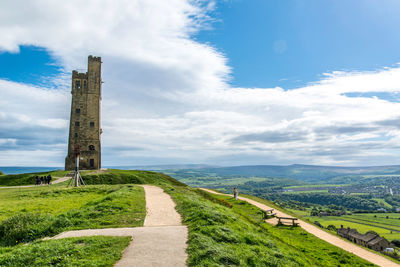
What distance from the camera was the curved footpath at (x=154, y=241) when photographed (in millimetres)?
8016

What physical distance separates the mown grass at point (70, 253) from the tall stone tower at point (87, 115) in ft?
160

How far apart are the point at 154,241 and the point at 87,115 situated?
53518 millimetres

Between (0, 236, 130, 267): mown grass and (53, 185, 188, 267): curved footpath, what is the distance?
495 millimetres

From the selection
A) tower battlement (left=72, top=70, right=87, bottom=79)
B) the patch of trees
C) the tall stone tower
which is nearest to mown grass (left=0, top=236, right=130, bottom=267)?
the tall stone tower

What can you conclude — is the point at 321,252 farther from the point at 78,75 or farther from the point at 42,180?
the point at 78,75

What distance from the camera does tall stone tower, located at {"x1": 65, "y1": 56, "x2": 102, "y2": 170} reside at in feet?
179

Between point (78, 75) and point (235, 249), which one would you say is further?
point (78, 75)

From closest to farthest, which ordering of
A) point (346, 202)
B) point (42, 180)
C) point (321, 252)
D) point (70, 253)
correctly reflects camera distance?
point (70, 253) < point (321, 252) < point (42, 180) < point (346, 202)

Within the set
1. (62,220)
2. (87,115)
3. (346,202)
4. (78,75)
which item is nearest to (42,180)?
(87,115)

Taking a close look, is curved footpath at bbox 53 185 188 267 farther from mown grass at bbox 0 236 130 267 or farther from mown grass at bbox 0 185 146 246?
mown grass at bbox 0 185 146 246

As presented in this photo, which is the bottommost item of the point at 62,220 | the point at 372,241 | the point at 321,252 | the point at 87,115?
the point at 372,241

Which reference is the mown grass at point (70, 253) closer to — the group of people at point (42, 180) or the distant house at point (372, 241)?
the group of people at point (42, 180)

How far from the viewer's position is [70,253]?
8.34 m

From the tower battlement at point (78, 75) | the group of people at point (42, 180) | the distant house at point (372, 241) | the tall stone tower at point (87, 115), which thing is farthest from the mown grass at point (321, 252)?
the tower battlement at point (78, 75)
